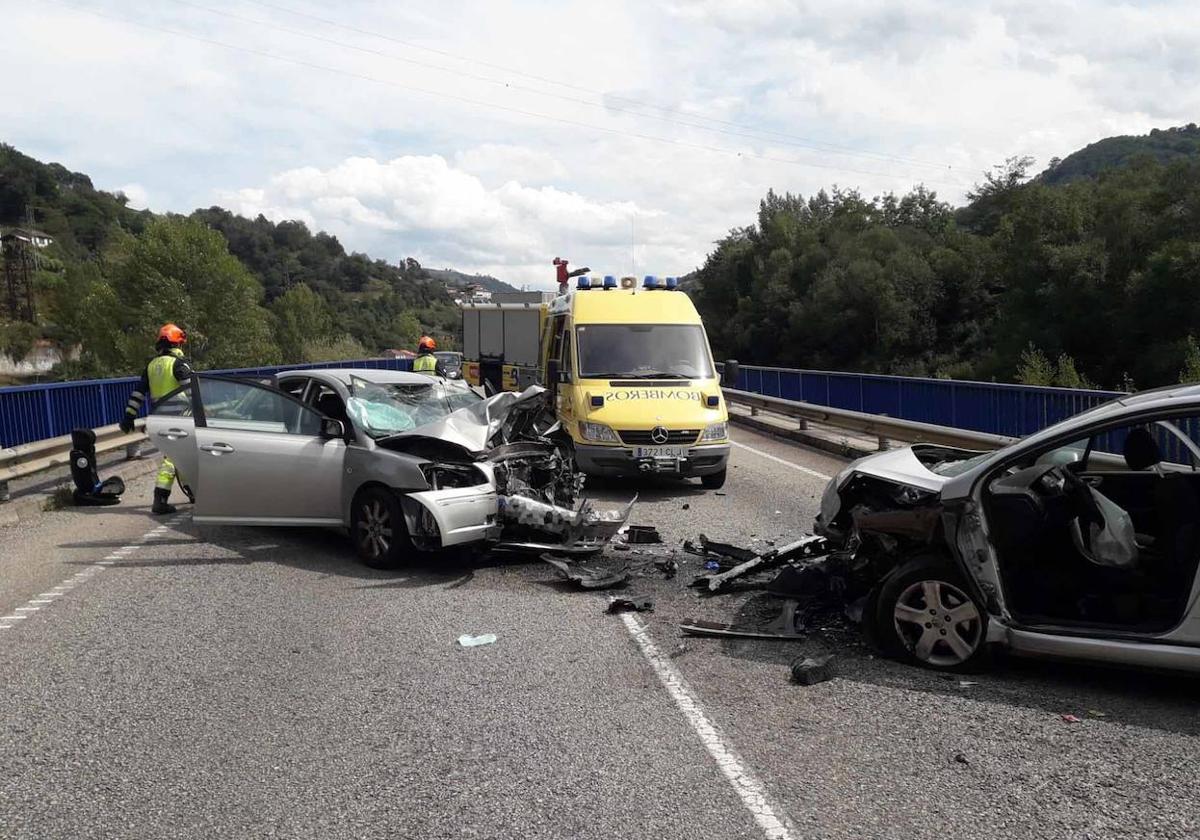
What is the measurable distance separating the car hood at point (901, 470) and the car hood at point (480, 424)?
10.4 ft

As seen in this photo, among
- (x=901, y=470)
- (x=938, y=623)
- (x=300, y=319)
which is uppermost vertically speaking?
(x=300, y=319)

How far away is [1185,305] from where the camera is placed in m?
34.7

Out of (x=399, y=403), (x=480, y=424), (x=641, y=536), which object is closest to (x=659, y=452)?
(x=641, y=536)

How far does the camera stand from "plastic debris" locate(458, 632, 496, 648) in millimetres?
5770

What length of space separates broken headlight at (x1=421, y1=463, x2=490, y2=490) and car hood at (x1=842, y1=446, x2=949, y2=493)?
2983 mm

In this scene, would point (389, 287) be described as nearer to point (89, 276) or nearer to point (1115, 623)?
point (89, 276)

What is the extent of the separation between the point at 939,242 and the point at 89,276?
78984 mm

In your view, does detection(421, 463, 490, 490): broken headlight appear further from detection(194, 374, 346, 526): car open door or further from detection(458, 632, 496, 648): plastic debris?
detection(458, 632, 496, 648): plastic debris

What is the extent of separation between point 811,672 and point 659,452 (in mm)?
6245

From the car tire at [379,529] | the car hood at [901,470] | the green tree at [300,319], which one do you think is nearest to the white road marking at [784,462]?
the car hood at [901,470]

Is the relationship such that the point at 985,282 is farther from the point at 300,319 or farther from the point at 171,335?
the point at 300,319

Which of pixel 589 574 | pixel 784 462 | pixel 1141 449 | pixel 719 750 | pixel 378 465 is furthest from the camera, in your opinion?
pixel 784 462

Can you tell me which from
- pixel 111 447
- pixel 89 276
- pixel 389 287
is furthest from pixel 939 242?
pixel 389 287

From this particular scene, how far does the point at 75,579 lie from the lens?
7465 mm
